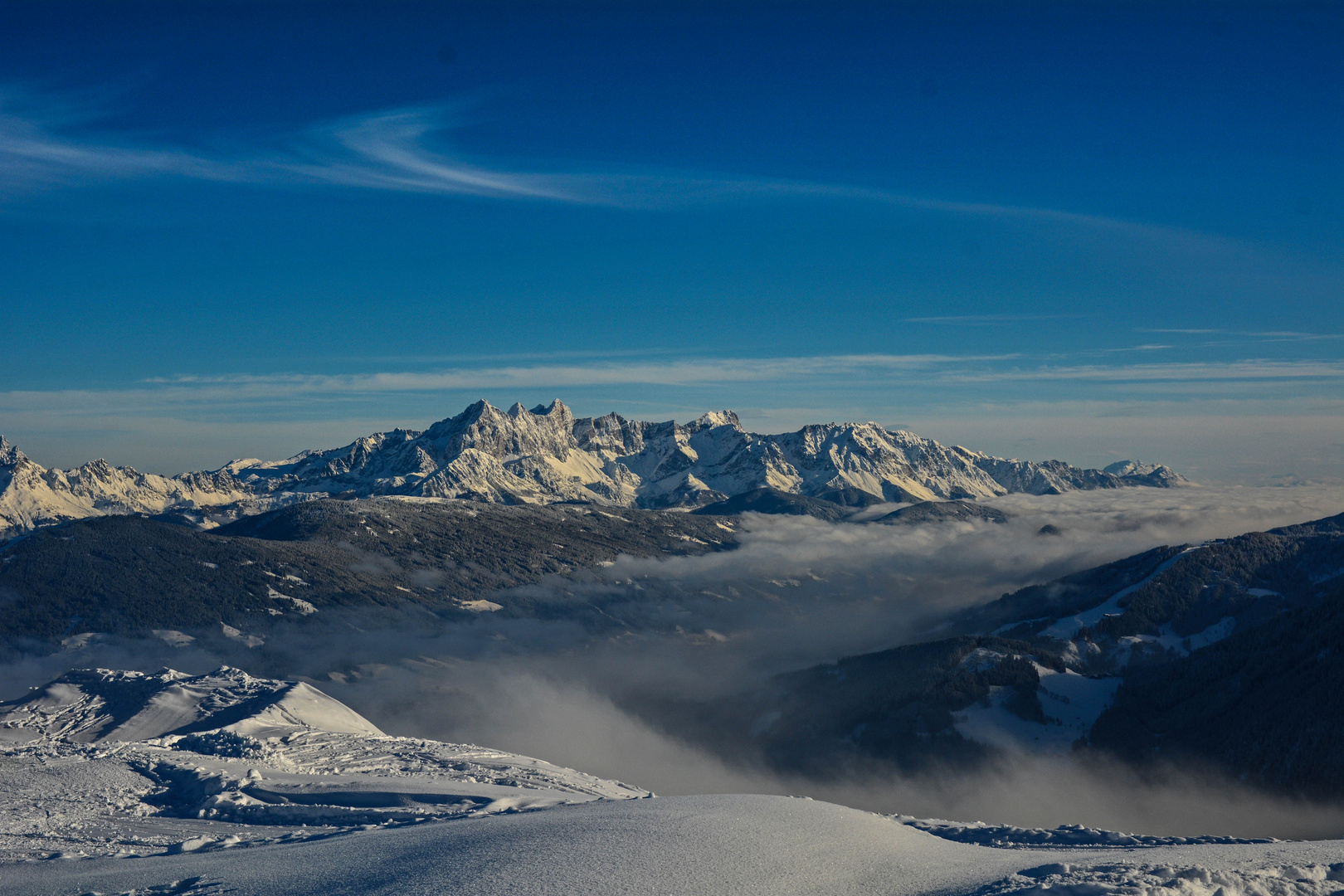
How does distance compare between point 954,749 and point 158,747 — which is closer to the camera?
point 158,747

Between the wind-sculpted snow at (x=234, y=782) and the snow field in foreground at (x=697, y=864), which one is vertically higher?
the snow field in foreground at (x=697, y=864)

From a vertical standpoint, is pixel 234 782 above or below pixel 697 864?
below

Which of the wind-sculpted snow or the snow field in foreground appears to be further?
the wind-sculpted snow

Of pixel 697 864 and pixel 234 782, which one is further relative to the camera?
pixel 234 782

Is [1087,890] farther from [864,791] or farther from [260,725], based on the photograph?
[864,791]

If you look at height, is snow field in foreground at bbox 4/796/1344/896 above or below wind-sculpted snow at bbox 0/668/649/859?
above

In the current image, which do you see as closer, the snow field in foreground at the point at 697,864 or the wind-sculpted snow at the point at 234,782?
the snow field in foreground at the point at 697,864

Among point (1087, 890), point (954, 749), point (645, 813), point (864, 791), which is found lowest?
point (864, 791)

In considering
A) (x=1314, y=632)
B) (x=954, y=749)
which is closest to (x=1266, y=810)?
(x=1314, y=632)
